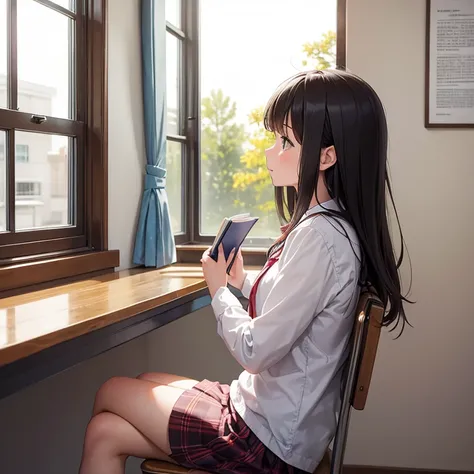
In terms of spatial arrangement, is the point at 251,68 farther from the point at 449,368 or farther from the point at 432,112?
the point at 449,368

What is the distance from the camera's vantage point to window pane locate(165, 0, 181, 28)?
3.39 meters

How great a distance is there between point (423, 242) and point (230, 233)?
4.69 feet

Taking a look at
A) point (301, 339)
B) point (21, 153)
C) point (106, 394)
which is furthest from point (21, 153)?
point (301, 339)

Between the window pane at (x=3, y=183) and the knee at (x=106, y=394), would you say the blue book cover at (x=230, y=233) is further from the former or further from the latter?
the window pane at (x=3, y=183)

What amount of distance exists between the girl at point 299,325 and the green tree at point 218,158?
1827 millimetres

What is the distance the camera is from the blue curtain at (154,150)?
294 centimetres

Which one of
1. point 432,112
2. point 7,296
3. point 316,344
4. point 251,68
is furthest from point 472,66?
point 7,296

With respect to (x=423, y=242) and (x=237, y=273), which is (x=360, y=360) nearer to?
(x=237, y=273)

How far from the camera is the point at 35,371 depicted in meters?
1.40

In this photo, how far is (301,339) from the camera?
1570 mm

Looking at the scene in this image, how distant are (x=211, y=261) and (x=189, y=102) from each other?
1.90 meters

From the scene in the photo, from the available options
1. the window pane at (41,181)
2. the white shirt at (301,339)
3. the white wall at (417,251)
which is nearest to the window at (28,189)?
the window pane at (41,181)

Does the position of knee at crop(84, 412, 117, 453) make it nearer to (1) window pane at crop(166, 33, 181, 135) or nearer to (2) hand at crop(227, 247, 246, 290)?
(2) hand at crop(227, 247, 246, 290)

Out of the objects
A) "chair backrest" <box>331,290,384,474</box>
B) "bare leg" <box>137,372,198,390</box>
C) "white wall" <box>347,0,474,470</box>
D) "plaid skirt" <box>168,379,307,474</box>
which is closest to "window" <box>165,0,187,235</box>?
"white wall" <box>347,0,474,470</box>
